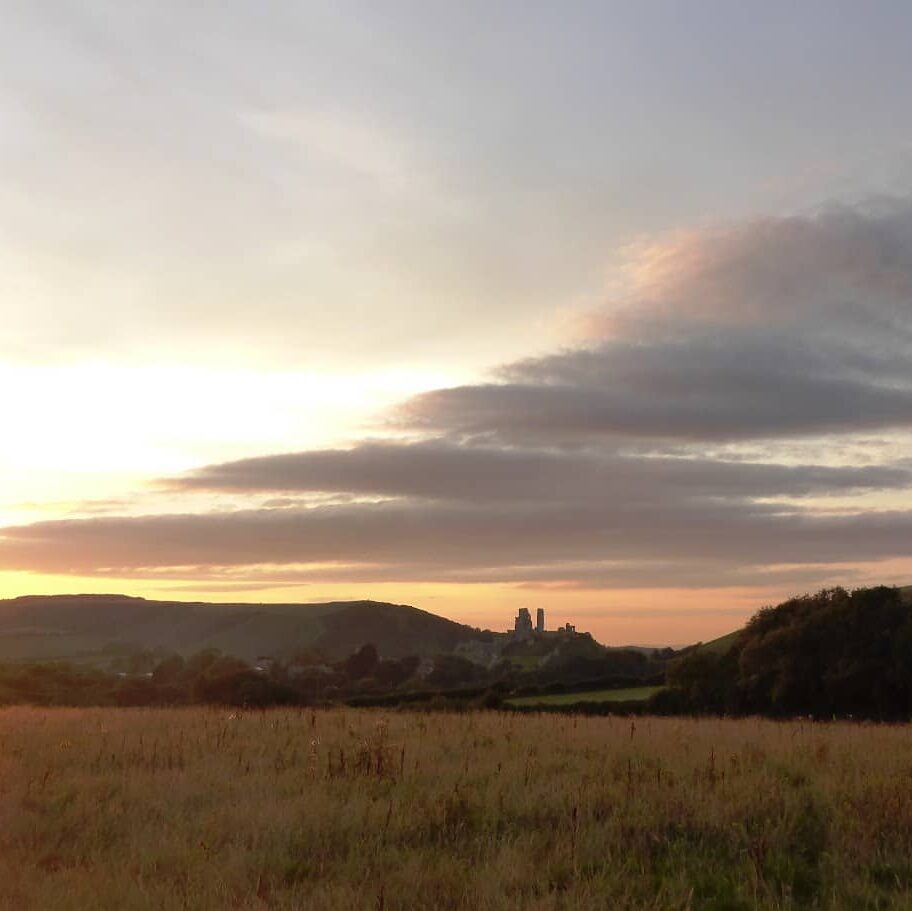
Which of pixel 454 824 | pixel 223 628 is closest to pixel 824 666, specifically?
pixel 454 824

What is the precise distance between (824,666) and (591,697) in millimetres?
12548

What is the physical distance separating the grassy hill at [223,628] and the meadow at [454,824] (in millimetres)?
145164

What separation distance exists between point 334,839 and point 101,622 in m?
197

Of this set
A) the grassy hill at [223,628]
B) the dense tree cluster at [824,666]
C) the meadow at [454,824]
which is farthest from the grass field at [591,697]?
the grassy hill at [223,628]

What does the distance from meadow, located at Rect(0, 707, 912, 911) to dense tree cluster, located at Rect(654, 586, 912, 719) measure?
28.7 m

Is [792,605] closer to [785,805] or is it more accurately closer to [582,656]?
[785,805]

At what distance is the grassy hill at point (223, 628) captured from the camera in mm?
165500

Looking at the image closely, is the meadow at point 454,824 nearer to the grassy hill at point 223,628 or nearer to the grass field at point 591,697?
the grass field at point 591,697

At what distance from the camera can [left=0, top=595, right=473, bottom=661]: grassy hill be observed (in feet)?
543

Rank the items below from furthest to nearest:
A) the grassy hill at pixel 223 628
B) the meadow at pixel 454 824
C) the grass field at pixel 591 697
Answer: the grassy hill at pixel 223 628 < the grass field at pixel 591 697 < the meadow at pixel 454 824

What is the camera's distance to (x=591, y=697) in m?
47.8

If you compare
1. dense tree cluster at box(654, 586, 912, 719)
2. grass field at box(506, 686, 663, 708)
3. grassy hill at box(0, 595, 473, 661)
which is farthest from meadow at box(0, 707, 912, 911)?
grassy hill at box(0, 595, 473, 661)

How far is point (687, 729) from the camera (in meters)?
15.1

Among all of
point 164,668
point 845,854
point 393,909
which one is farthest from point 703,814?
point 164,668
